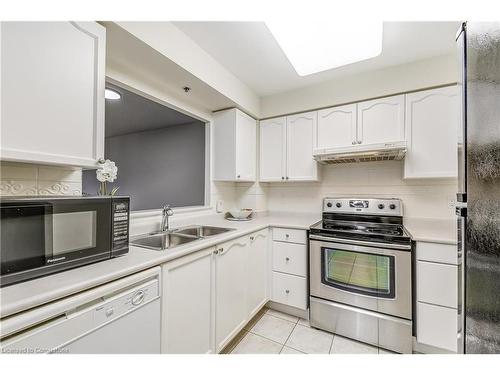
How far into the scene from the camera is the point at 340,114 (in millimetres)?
2223

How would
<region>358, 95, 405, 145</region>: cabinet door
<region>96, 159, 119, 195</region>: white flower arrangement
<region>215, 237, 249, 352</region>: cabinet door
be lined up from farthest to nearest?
<region>358, 95, 405, 145</region>: cabinet door, <region>215, 237, 249, 352</region>: cabinet door, <region>96, 159, 119, 195</region>: white flower arrangement

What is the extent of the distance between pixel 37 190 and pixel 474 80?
1833 mm

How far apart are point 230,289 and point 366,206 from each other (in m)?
1.53

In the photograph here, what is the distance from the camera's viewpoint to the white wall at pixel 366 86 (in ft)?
6.01

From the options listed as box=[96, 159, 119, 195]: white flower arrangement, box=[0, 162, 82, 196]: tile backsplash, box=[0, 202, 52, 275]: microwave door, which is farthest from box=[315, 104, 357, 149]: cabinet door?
box=[0, 202, 52, 275]: microwave door

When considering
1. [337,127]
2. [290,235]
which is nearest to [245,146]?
[337,127]

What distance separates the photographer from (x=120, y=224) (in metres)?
1.05

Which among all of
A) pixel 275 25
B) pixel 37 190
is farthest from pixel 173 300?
pixel 275 25

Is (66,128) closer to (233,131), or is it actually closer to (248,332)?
(233,131)

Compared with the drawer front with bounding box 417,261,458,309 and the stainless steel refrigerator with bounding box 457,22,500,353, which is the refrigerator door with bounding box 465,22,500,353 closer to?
the stainless steel refrigerator with bounding box 457,22,500,353

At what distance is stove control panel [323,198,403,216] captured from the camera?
6.65 ft

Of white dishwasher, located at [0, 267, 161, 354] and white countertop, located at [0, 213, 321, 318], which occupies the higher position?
white countertop, located at [0, 213, 321, 318]

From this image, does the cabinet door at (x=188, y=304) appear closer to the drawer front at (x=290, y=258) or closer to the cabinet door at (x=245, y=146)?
the drawer front at (x=290, y=258)

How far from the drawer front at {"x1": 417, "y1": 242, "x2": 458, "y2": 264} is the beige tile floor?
31.6 inches
